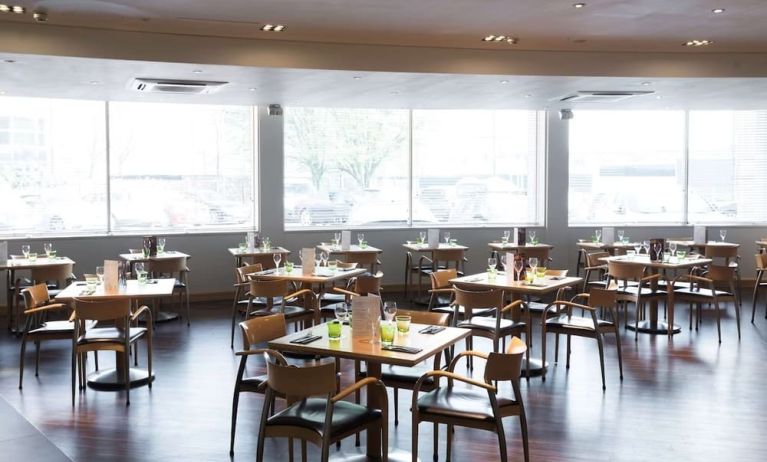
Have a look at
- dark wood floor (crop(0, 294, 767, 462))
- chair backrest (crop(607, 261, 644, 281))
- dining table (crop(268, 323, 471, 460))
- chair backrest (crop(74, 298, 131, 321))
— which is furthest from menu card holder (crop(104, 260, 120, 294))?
chair backrest (crop(607, 261, 644, 281))

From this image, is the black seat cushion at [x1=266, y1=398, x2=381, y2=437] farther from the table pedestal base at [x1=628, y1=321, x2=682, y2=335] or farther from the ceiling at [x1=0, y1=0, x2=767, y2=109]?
the table pedestal base at [x1=628, y1=321, x2=682, y2=335]

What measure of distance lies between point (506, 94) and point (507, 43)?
169cm

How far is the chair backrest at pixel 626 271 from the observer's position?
7520 mm

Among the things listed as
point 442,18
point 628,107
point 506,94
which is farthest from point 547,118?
point 442,18

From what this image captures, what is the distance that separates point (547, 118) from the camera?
11.8 m

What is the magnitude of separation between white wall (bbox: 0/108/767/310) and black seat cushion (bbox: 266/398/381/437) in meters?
6.96

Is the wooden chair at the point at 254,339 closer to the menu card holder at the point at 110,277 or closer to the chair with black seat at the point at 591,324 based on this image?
the menu card holder at the point at 110,277

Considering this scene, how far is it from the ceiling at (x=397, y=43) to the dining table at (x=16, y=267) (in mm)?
2004


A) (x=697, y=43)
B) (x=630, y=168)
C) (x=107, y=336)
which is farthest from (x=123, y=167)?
(x=630, y=168)

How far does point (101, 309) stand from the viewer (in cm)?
537

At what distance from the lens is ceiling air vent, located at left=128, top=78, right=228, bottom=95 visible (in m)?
8.02

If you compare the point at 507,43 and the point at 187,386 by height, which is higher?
the point at 507,43

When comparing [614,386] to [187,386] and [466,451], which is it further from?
[187,386]

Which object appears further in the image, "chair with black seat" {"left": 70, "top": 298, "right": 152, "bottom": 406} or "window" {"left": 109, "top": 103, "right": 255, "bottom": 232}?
"window" {"left": 109, "top": 103, "right": 255, "bottom": 232}
